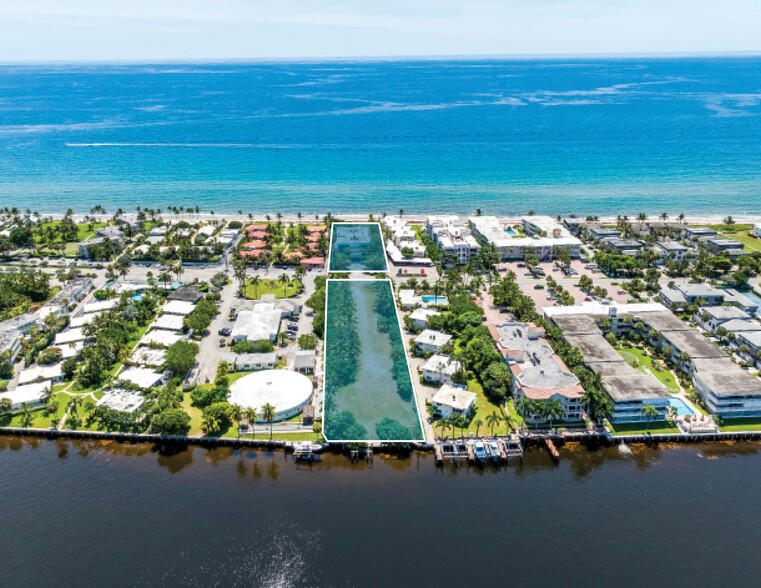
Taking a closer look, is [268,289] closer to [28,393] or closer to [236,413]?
[236,413]

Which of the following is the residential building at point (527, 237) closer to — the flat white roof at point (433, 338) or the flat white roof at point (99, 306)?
the flat white roof at point (433, 338)

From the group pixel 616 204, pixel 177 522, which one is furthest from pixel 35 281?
pixel 616 204

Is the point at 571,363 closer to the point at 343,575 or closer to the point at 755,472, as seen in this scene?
the point at 755,472

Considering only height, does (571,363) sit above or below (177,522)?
above

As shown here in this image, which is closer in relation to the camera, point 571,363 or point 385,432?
point 385,432

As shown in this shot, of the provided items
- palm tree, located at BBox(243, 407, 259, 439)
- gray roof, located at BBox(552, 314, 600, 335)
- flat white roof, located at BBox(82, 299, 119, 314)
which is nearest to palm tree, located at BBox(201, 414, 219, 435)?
palm tree, located at BBox(243, 407, 259, 439)

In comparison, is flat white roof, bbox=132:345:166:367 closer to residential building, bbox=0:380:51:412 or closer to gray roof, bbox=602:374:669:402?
residential building, bbox=0:380:51:412
